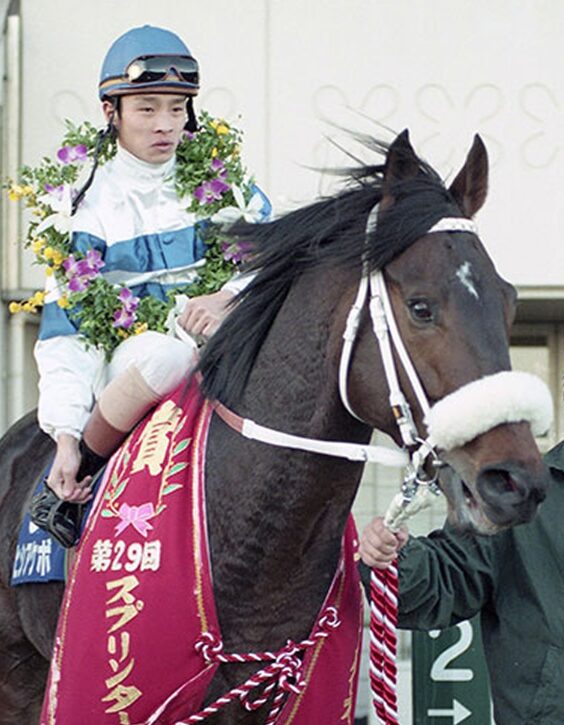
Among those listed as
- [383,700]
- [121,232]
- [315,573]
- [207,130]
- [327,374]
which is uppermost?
[207,130]

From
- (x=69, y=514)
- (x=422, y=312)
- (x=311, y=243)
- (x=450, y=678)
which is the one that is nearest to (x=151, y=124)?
(x=311, y=243)

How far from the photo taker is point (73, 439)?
433 cm

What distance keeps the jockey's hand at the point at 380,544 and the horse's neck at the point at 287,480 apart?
0.07m

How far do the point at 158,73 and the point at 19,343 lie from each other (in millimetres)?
4230

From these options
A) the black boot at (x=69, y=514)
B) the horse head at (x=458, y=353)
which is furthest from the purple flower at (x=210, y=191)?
the horse head at (x=458, y=353)

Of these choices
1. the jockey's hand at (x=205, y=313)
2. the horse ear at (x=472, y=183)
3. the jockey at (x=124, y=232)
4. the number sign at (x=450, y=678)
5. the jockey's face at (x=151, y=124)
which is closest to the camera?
the horse ear at (x=472, y=183)

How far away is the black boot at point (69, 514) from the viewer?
4293 millimetres

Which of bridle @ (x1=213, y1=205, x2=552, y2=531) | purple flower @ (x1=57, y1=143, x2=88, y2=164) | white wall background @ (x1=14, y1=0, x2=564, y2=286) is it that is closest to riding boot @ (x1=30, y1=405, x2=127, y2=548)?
bridle @ (x1=213, y1=205, x2=552, y2=531)

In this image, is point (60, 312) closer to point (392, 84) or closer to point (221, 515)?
point (221, 515)

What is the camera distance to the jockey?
14.3ft

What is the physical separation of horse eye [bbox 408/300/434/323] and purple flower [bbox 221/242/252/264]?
63cm

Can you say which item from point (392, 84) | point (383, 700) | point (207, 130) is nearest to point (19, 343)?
point (392, 84)

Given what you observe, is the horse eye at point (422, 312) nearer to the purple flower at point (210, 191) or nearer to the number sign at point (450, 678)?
the purple flower at point (210, 191)

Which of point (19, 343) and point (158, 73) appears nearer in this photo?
point (158, 73)
